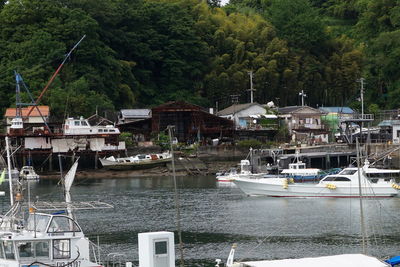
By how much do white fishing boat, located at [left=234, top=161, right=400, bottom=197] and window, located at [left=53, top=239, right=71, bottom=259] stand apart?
33.7 meters

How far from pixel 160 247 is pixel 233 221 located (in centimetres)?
2550

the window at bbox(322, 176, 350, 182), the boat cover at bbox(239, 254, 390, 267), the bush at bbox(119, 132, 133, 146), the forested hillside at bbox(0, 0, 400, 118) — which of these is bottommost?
the boat cover at bbox(239, 254, 390, 267)

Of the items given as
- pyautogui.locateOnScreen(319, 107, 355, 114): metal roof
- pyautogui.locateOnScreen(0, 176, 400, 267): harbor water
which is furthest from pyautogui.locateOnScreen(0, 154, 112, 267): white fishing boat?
pyautogui.locateOnScreen(319, 107, 355, 114): metal roof

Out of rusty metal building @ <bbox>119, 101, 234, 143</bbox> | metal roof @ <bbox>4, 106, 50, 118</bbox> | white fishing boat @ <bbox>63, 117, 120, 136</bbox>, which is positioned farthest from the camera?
rusty metal building @ <bbox>119, 101, 234, 143</bbox>

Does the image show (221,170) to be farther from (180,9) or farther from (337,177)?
(180,9)

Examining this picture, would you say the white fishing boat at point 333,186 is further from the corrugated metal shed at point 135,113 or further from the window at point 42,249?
the corrugated metal shed at point 135,113

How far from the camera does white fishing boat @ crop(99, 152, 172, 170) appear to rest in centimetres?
7675

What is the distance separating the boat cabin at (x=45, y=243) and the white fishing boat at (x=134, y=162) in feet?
178

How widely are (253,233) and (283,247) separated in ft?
14.6

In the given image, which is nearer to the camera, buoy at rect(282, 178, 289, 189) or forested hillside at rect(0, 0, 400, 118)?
buoy at rect(282, 178, 289, 189)

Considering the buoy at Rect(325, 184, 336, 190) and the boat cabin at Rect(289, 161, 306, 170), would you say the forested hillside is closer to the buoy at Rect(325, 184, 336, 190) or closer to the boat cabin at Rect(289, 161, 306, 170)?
the boat cabin at Rect(289, 161, 306, 170)

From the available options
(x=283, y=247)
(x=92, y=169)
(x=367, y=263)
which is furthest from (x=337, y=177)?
(x=367, y=263)

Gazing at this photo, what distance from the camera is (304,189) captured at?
56.2 meters

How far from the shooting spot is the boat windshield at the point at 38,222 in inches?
871
